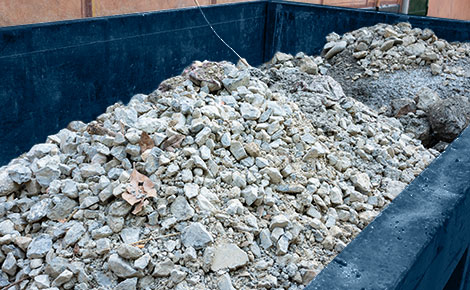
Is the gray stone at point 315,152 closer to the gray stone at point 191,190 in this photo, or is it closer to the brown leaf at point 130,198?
the gray stone at point 191,190

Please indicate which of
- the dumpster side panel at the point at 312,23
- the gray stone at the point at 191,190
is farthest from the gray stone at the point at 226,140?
the dumpster side panel at the point at 312,23

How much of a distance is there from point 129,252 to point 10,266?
52 cm

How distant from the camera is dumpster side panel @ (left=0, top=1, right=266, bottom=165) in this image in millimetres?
3381

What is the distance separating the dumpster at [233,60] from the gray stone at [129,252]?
1.11m

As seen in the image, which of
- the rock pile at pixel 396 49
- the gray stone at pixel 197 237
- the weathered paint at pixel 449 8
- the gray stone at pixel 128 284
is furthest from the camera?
the weathered paint at pixel 449 8

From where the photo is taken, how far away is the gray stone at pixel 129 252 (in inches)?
74.4

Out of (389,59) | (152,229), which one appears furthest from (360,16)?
(152,229)

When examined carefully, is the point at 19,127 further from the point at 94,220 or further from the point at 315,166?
the point at 315,166

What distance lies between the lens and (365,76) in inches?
178

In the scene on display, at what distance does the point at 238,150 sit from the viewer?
7.64 feet

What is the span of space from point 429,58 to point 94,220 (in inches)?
140

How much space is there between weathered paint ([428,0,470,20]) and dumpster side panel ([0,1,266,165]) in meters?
7.92

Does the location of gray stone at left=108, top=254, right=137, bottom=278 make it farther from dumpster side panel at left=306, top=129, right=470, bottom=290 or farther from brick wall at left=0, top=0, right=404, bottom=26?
brick wall at left=0, top=0, right=404, bottom=26

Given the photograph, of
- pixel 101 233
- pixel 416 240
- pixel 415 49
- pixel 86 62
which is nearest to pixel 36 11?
pixel 86 62
